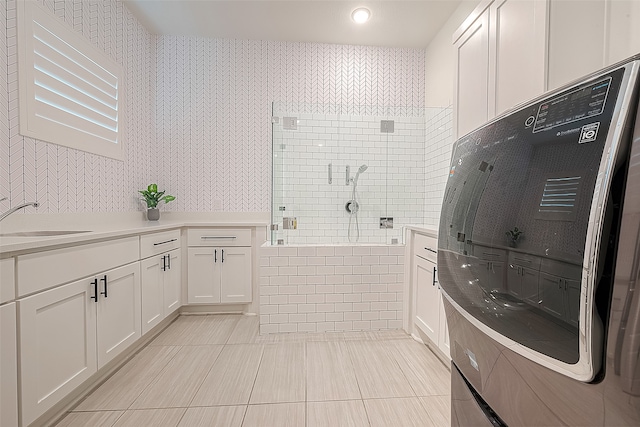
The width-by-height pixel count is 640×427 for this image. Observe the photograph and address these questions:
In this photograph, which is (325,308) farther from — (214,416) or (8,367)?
Result: (8,367)

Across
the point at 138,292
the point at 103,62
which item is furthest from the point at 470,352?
the point at 103,62

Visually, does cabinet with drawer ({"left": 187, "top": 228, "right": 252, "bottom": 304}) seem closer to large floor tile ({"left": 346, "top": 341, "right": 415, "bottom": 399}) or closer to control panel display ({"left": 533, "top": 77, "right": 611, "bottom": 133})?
large floor tile ({"left": 346, "top": 341, "right": 415, "bottom": 399})

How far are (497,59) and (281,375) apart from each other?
2.11m

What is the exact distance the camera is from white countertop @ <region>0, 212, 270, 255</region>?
1.30 m

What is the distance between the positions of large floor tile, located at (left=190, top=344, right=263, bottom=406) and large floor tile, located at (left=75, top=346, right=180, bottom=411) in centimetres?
35

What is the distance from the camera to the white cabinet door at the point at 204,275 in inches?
115

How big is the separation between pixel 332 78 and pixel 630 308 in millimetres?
3440

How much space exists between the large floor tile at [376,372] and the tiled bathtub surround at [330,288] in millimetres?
276

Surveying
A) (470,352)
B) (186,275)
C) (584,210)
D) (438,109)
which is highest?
(438,109)

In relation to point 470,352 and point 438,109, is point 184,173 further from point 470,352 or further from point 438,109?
point 470,352

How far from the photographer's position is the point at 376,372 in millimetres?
1894

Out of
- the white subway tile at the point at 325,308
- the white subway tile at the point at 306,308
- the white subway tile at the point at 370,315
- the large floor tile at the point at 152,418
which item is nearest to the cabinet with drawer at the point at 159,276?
the large floor tile at the point at 152,418

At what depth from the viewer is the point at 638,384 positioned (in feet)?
1.27

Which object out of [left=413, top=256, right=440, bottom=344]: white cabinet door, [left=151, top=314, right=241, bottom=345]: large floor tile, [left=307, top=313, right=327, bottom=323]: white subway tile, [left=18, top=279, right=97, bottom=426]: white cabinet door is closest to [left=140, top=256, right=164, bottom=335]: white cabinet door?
[left=151, top=314, right=241, bottom=345]: large floor tile
